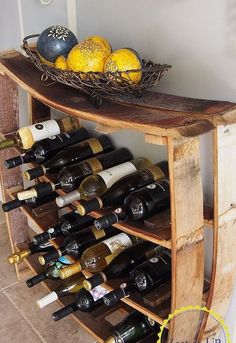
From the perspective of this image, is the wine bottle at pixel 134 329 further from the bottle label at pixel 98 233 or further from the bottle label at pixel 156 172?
the bottle label at pixel 156 172

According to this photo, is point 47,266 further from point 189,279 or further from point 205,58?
point 205,58

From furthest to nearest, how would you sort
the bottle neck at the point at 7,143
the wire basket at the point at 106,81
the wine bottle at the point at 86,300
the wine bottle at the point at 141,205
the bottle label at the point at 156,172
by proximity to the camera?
the bottle neck at the point at 7,143
the wine bottle at the point at 86,300
the bottle label at the point at 156,172
the wine bottle at the point at 141,205
the wire basket at the point at 106,81

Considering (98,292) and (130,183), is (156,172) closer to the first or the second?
(130,183)

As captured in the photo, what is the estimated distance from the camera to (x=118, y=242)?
1266mm

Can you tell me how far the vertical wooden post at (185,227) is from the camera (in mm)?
933

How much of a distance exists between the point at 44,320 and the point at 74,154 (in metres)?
0.70

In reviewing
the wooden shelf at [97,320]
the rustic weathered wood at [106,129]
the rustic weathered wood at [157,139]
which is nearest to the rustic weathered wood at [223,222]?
the rustic weathered wood at [157,139]

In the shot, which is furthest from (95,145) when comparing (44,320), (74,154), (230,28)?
(44,320)

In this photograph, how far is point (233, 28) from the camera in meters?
0.96

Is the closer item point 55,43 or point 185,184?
point 185,184

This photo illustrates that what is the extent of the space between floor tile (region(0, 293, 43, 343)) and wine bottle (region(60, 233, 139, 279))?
0.45 m

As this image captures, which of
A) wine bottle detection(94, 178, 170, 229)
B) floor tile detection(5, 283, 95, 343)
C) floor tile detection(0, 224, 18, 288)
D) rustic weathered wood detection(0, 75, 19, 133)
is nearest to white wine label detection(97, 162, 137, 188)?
wine bottle detection(94, 178, 170, 229)

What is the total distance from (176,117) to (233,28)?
246 millimetres

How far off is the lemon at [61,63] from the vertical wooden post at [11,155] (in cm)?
48
